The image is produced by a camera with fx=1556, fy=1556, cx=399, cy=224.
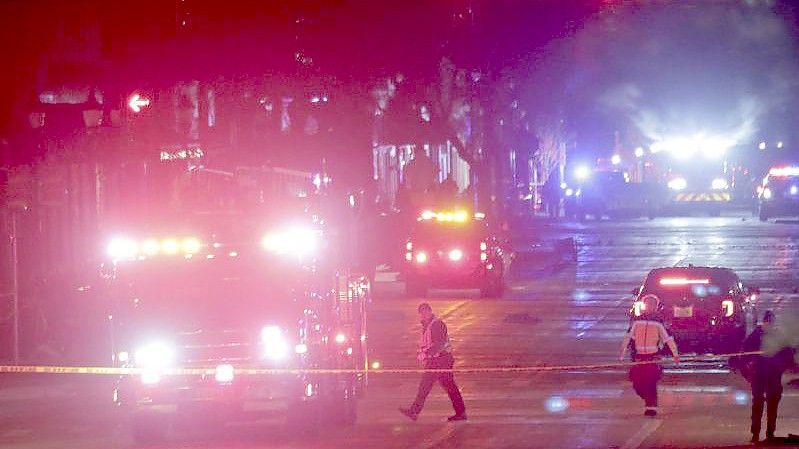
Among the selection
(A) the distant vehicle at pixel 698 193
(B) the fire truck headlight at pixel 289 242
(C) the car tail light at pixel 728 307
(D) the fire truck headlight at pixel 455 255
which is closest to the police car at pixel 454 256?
(D) the fire truck headlight at pixel 455 255

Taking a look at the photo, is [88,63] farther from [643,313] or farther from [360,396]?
[643,313]

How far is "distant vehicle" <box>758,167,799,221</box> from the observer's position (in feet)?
196

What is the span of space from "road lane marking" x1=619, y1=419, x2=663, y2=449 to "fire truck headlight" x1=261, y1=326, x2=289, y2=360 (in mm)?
3670

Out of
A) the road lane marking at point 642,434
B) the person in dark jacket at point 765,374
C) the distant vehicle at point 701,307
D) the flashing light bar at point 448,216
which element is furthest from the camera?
the flashing light bar at point 448,216

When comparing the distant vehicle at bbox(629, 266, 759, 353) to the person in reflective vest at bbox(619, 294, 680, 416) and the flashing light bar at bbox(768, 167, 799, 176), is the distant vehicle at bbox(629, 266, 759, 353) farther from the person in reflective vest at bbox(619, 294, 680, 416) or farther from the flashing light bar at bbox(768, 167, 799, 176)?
the flashing light bar at bbox(768, 167, 799, 176)

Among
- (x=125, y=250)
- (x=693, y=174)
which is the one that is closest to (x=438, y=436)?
(x=125, y=250)

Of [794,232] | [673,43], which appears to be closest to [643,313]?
[794,232]

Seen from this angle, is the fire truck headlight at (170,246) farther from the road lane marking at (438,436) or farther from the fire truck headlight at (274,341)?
the road lane marking at (438,436)

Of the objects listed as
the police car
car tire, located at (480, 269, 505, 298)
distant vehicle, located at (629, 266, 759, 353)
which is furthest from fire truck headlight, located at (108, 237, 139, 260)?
car tire, located at (480, 269, 505, 298)

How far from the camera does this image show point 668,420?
18.1 metres

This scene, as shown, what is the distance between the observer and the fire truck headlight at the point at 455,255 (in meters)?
36.0

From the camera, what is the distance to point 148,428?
55.7ft

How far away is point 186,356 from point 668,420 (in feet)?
18.7

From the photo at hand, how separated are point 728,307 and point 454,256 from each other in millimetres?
11850
